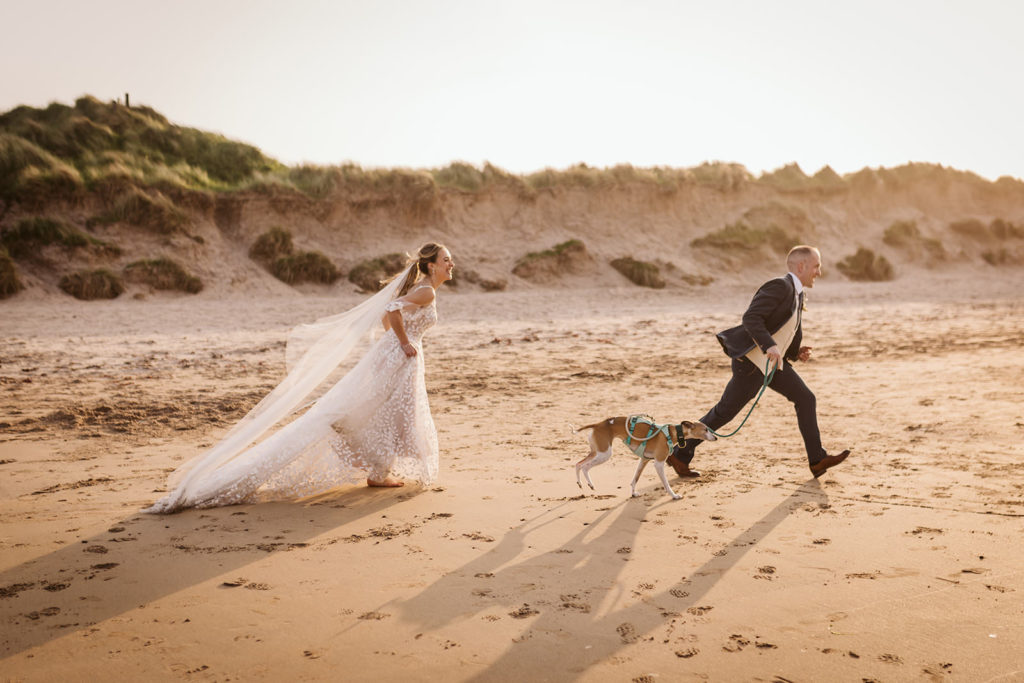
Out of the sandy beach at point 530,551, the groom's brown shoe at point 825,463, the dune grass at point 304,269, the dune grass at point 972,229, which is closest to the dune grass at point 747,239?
the dune grass at point 972,229

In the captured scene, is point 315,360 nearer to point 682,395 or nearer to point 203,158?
point 682,395

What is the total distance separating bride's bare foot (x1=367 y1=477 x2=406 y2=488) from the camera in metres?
5.94

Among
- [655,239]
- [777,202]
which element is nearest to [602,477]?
[655,239]

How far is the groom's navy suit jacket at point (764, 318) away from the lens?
19.1ft

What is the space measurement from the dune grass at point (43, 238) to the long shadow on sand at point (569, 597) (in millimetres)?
18036

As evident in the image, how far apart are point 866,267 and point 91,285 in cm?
2738

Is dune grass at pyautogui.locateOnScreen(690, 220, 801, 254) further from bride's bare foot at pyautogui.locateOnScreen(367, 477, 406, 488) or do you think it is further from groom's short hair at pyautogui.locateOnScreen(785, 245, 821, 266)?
bride's bare foot at pyautogui.locateOnScreen(367, 477, 406, 488)

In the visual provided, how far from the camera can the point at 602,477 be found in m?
6.31

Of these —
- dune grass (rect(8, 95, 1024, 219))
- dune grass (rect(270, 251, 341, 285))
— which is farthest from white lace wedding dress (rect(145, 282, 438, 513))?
dune grass (rect(8, 95, 1024, 219))

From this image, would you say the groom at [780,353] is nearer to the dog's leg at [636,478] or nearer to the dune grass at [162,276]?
the dog's leg at [636,478]

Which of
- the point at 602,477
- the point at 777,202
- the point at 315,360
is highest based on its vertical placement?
the point at 777,202

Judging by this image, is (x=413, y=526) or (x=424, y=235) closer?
(x=413, y=526)

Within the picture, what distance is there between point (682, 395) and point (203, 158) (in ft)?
79.5

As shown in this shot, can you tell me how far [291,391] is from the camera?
19.2ft
